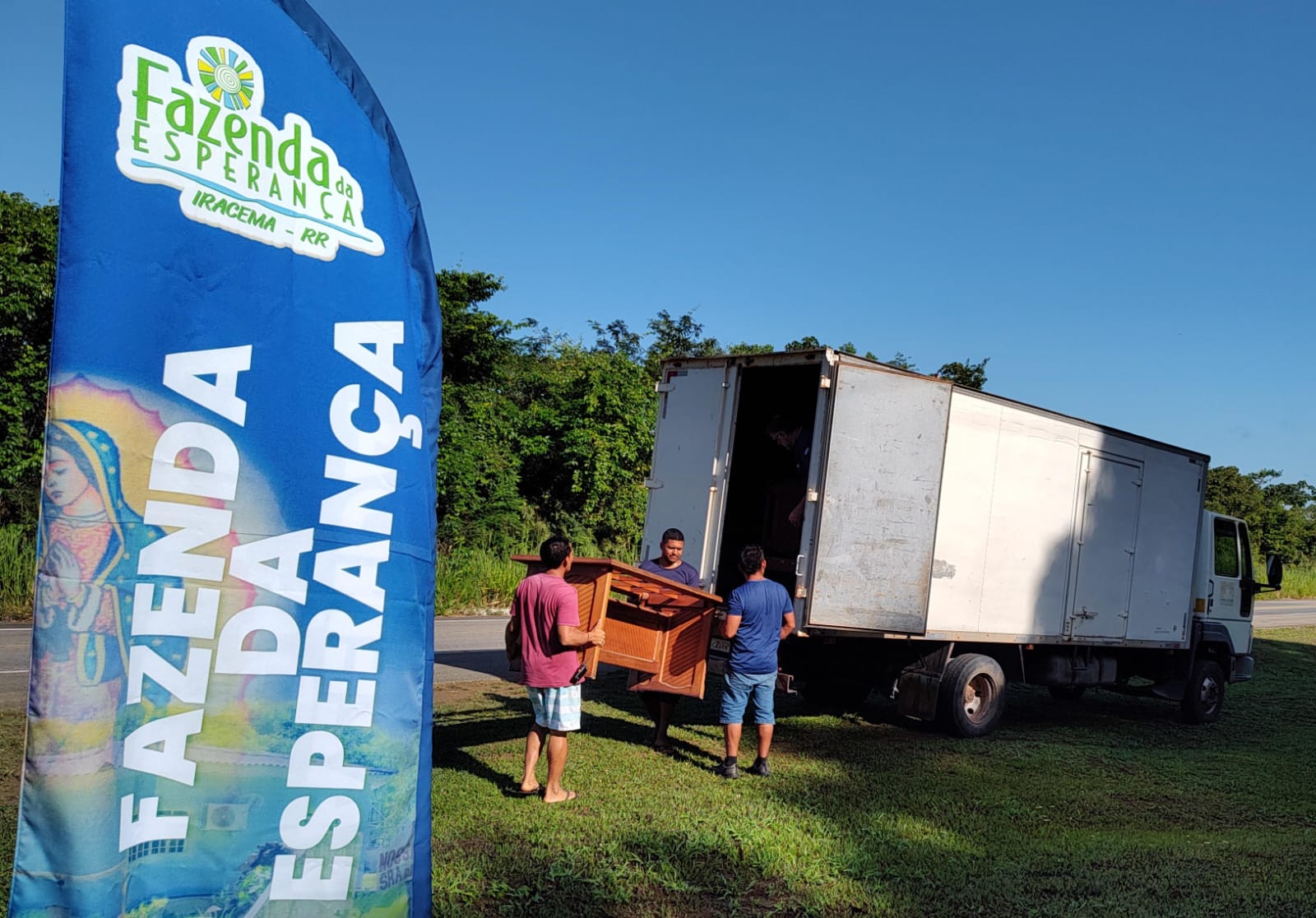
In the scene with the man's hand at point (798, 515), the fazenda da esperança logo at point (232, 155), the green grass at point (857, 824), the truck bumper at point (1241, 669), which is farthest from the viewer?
the truck bumper at point (1241, 669)

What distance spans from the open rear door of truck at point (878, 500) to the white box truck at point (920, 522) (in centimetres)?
2

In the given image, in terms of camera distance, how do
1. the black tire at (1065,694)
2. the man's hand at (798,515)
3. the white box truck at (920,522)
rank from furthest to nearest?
1. the black tire at (1065,694)
2. the man's hand at (798,515)
3. the white box truck at (920,522)

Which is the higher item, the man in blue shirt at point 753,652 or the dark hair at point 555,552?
the dark hair at point 555,552

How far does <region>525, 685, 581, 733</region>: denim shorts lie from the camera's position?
6160mm

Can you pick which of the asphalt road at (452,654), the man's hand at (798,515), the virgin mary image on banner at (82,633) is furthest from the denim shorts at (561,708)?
the virgin mary image on banner at (82,633)

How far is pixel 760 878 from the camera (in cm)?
519

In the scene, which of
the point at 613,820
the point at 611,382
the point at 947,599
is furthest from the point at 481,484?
the point at 613,820

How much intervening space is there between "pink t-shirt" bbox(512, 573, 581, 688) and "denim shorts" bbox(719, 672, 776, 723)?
1.64 m

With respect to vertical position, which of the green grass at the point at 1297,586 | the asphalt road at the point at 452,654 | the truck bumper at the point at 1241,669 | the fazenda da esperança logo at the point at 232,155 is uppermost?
the fazenda da esperança logo at the point at 232,155

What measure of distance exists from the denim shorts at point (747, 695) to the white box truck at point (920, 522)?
82cm

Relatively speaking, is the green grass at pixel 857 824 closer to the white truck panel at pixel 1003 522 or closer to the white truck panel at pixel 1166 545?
the white truck panel at pixel 1003 522

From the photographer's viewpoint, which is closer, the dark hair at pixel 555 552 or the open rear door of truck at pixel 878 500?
the dark hair at pixel 555 552

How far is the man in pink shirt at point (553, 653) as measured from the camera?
20.2ft

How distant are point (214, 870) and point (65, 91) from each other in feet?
6.61
